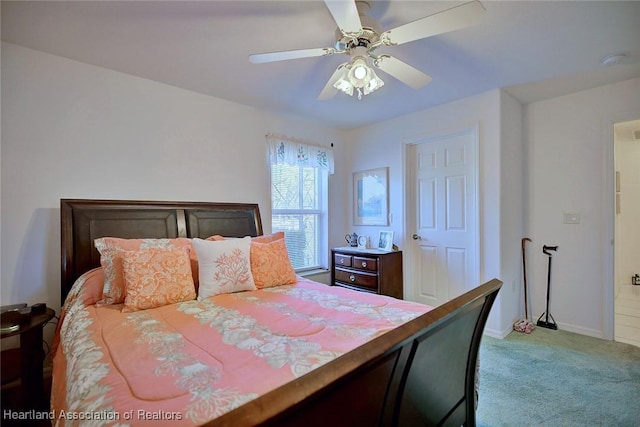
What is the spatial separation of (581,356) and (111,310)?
11.7 feet

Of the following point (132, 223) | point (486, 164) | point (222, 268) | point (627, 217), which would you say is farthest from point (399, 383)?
point (627, 217)

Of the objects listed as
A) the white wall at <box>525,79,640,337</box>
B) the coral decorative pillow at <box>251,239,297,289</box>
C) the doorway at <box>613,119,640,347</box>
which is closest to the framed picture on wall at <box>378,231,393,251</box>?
the white wall at <box>525,79,640,337</box>

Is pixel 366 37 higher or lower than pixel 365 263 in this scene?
higher

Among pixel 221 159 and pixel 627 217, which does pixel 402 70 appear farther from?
pixel 627 217

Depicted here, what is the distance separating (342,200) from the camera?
4.30 metres

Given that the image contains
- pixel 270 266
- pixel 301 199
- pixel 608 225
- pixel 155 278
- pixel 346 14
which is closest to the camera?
pixel 346 14

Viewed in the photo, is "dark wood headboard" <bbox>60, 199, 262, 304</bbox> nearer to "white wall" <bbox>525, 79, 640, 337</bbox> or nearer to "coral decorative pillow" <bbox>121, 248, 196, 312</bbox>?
"coral decorative pillow" <bbox>121, 248, 196, 312</bbox>

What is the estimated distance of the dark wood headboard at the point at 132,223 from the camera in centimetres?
212

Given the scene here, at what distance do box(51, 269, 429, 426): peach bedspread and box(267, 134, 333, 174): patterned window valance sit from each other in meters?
1.99

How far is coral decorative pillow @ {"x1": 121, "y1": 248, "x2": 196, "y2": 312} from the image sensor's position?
5.49ft

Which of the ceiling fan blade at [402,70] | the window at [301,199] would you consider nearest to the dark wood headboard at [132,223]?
the window at [301,199]

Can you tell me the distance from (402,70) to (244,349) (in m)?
1.80

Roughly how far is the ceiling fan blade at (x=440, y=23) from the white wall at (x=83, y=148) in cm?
209

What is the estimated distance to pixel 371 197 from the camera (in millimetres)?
4035
